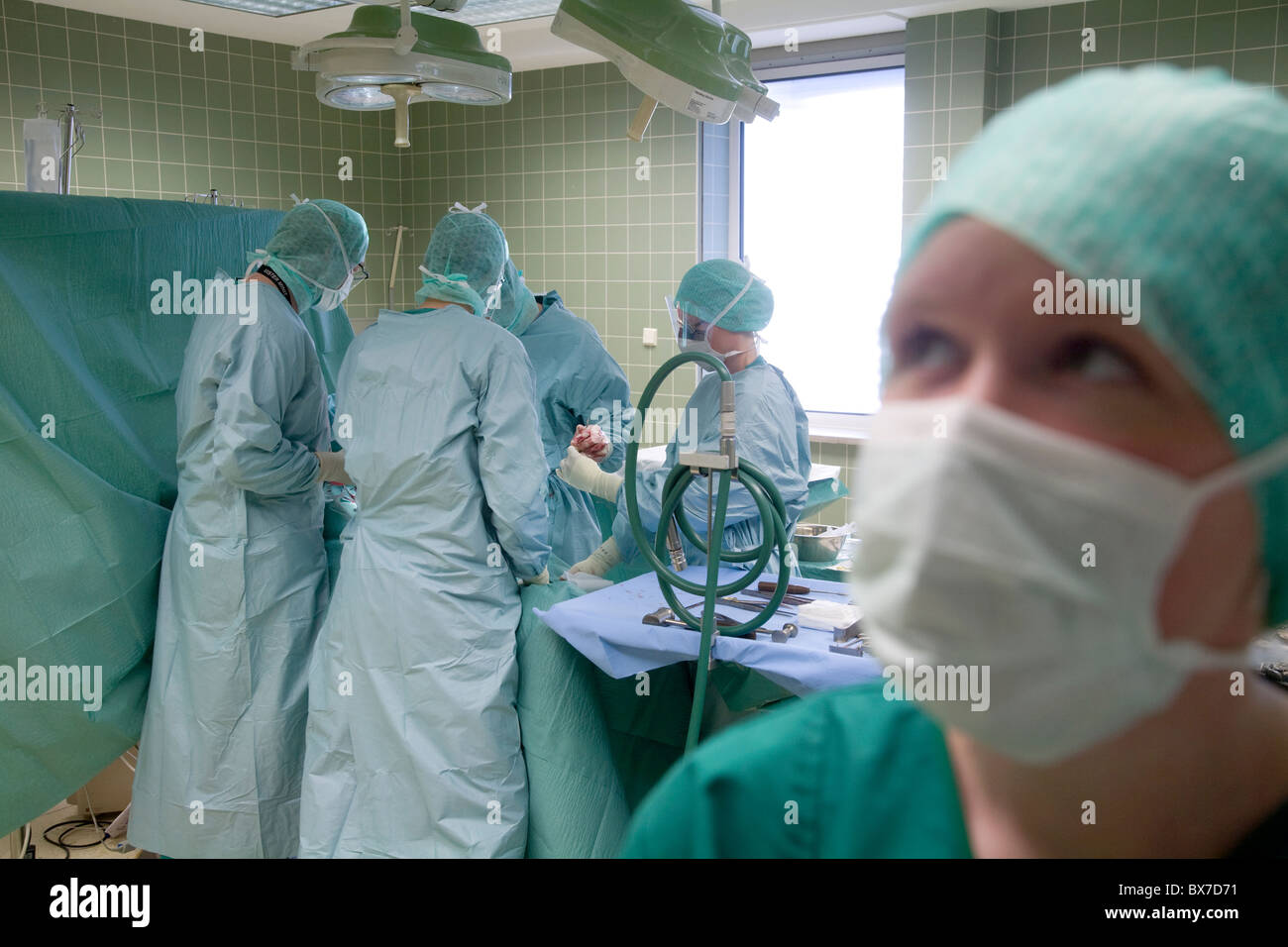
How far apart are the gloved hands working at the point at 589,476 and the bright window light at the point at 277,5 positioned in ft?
3.79

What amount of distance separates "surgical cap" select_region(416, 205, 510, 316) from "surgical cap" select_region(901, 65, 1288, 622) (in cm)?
206

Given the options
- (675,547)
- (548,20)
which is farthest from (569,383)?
(548,20)

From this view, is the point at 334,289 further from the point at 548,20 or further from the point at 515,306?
the point at 548,20

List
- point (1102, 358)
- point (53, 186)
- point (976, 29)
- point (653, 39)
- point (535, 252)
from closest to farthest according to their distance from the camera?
point (1102, 358), point (653, 39), point (53, 186), point (976, 29), point (535, 252)

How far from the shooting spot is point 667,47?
6.47 feet

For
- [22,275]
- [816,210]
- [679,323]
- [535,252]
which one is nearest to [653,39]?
[679,323]

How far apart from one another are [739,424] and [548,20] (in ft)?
8.56

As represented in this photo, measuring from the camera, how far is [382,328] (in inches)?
91.4

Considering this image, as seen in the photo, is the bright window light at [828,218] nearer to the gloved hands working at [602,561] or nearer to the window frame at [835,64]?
the window frame at [835,64]

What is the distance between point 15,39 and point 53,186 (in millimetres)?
1725

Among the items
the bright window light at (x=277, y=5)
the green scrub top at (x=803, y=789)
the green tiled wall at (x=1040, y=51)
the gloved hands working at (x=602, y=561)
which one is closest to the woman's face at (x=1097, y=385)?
the green scrub top at (x=803, y=789)

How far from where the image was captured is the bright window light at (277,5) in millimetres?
2344

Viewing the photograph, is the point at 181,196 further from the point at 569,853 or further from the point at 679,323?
the point at 569,853

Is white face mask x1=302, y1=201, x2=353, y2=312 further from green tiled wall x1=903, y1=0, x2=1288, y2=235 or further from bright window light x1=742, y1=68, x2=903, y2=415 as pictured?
green tiled wall x1=903, y1=0, x2=1288, y2=235
